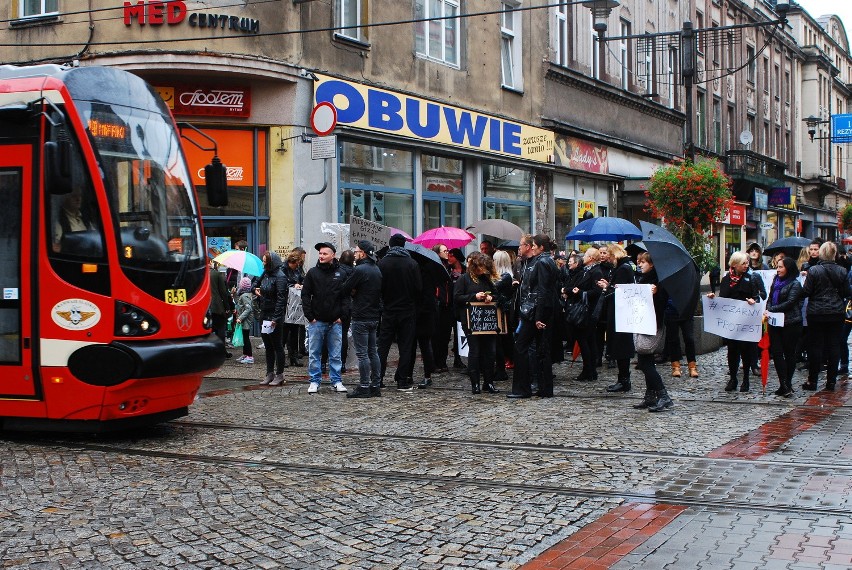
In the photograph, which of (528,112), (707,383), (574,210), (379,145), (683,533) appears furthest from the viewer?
(574,210)

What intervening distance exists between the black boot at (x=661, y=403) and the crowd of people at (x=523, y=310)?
11 millimetres

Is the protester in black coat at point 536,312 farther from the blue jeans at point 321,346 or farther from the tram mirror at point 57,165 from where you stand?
the tram mirror at point 57,165

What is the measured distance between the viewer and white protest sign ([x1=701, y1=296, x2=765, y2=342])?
1242 cm

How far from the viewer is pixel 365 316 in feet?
40.6

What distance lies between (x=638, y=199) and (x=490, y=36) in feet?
32.3

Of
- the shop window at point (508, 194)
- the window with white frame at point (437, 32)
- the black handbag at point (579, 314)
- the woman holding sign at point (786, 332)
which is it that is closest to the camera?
the woman holding sign at point (786, 332)

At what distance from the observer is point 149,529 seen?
623 cm

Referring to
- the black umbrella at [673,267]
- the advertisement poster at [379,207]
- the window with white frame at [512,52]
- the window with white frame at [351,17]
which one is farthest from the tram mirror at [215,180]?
the window with white frame at [512,52]

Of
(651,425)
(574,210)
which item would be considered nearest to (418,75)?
(574,210)

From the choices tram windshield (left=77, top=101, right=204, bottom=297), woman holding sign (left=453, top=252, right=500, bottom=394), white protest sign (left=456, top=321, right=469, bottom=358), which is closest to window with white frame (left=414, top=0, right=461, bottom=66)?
white protest sign (left=456, top=321, right=469, bottom=358)

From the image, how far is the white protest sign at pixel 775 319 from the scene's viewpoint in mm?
12430

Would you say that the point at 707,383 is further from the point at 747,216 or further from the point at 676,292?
the point at 747,216

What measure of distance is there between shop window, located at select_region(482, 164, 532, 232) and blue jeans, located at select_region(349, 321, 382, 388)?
42.3 feet

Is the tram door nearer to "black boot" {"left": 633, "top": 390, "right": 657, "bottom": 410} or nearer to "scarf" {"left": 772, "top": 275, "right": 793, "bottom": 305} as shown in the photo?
"black boot" {"left": 633, "top": 390, "right": 657, "bottom": 410}
